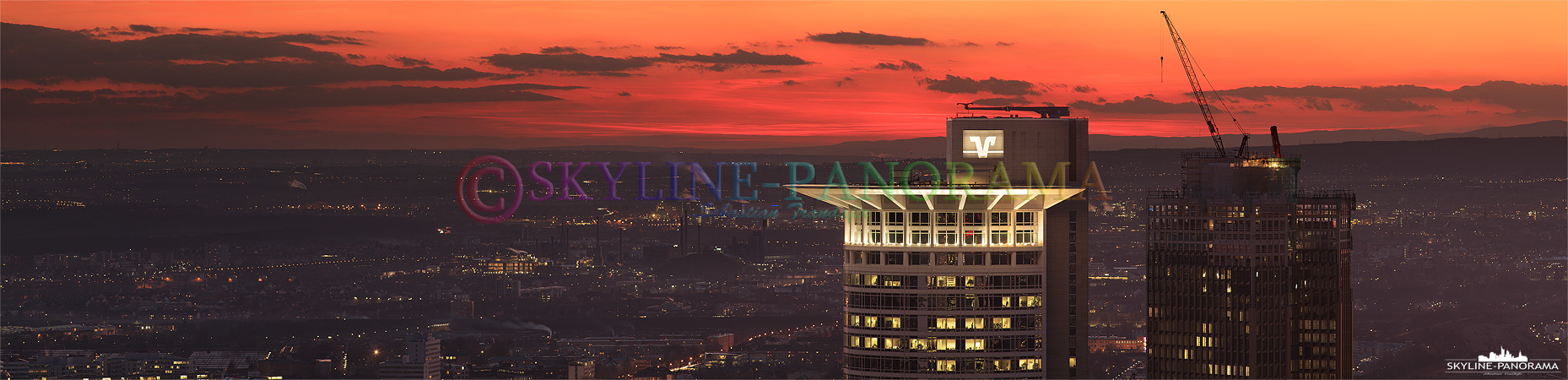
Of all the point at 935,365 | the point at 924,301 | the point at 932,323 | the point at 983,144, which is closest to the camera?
the point at 924,301

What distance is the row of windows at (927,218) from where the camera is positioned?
120 meters

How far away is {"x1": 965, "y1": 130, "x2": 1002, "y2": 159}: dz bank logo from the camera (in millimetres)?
125750

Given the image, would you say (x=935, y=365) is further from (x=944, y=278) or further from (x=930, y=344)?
(x=944, y=278)

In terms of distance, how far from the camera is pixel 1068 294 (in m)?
125

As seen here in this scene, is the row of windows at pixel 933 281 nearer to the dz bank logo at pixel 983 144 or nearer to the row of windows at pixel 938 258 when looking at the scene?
the row of windows at pixel 938 258

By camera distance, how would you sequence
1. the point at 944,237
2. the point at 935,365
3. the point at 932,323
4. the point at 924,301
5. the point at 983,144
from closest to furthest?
the point at 924,301 → the point at 935,365 → the point at 932,323 → the point at 944,237 → the point at 983,144

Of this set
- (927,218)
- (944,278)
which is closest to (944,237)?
(927,218)

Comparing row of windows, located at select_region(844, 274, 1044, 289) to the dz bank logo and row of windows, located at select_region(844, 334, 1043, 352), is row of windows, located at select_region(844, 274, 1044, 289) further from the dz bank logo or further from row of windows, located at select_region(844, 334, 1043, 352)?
the dz bank logo

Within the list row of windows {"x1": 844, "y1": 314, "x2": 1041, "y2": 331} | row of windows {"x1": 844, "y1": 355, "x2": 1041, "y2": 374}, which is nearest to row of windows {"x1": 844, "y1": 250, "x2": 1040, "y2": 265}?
row of windows {"x1": 844, "y1": 314, "x2": 1041, "y2": 331}

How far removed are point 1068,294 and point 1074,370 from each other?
515cm

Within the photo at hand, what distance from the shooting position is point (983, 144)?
12581 cm

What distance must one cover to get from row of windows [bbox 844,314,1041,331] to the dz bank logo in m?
11.9

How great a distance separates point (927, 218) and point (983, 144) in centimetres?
895

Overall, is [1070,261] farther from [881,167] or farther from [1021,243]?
[881,167]
